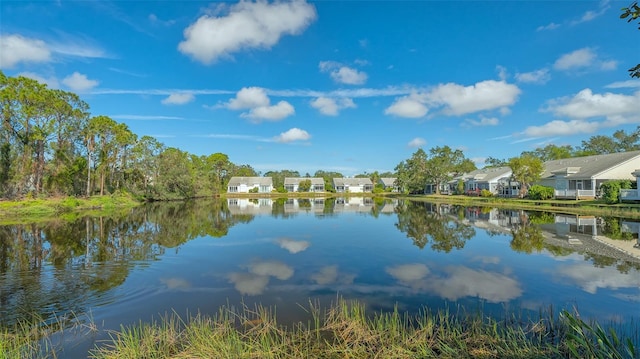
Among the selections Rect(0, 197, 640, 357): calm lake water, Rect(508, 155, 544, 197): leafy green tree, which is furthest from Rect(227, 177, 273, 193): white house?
Rect(0, 197, 640, 357): calm lake water

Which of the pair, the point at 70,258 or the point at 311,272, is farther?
the point at 70,258

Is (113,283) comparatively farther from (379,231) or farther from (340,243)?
(379,231)

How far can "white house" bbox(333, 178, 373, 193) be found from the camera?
293ft

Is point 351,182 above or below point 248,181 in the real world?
below

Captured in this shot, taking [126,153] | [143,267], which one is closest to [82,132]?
[126,153]

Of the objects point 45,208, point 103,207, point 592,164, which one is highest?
point 592,164

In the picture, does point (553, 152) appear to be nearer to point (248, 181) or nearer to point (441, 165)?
point (441, 165)

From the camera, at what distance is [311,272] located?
33.9 feet

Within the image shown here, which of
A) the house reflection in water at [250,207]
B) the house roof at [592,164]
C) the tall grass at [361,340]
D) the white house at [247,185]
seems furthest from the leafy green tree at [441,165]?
the tall grass at [361,340]

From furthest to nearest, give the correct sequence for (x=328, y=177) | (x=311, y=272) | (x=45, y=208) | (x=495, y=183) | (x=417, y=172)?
(x=328, y=177), (x=417, y=172), (x=495, y=183), (x=45, y=208), (x=311, y=272)

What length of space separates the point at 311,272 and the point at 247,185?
73.9 meters

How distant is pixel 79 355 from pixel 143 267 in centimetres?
608

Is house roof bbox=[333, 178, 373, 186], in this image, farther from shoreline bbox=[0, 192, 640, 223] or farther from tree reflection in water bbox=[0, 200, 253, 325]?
tree reflection in water bbox=[0, 200, 253, 325]

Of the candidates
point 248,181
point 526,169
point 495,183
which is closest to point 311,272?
point 526,169
